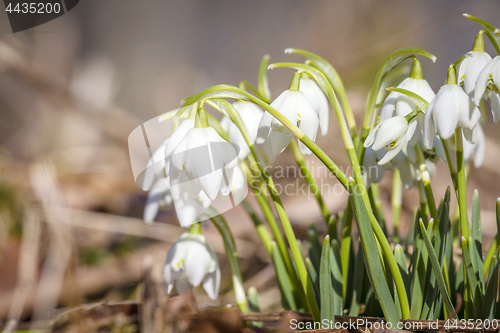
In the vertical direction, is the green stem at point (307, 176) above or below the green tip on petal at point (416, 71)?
below

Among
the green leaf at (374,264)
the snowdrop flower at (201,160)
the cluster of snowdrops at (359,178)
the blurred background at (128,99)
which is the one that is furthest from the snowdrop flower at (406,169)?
the blurred background at (128,99)

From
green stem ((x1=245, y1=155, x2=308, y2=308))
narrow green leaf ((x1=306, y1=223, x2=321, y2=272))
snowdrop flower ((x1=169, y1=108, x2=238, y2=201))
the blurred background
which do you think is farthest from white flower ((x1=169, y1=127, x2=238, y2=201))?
the blurred background

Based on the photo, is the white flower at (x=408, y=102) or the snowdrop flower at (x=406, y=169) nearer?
the white flower at (x=408, y=102)

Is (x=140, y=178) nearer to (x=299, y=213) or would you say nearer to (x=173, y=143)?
(x=173, y=143)

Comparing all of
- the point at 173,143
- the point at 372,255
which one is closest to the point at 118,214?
the point at 173,143

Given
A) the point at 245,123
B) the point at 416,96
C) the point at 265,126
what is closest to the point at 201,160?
the point at 265,126

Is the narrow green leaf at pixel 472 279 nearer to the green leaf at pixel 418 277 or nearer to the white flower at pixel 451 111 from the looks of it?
the green leaf at pixel 418 277

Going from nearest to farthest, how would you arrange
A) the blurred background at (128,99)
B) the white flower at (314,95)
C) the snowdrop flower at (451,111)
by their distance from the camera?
the snowdrop flower at (451,111)
the white flower at (314,95)
the blurred background at (128,99)
